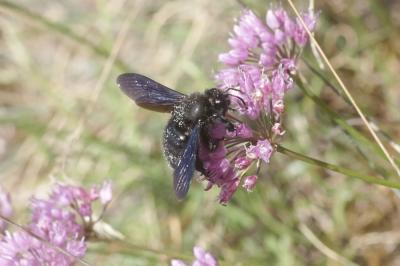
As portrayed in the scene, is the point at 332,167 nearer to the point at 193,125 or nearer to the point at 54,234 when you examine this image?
the point at 193,125

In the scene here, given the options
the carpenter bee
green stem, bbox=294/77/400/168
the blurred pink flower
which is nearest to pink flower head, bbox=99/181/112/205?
the blurred pink flower

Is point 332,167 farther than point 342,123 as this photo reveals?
No

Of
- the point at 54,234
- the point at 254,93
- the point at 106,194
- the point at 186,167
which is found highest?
the point at 254,93

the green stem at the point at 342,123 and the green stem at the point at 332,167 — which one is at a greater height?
the green stem at the point at 342,123

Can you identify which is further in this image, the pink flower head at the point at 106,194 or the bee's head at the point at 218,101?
the pink flower head at the point at 106,194

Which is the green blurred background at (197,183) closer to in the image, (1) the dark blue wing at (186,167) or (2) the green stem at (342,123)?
(2) the green stem at (342,123)

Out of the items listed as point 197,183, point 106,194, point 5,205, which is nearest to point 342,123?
point 106,194

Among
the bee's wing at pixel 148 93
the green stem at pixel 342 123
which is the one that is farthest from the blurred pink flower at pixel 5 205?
the green stem at pixel 342 123

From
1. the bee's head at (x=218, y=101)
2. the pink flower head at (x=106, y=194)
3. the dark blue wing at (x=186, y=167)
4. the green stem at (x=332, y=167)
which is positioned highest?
the bee's head at (x=218, y=101)
